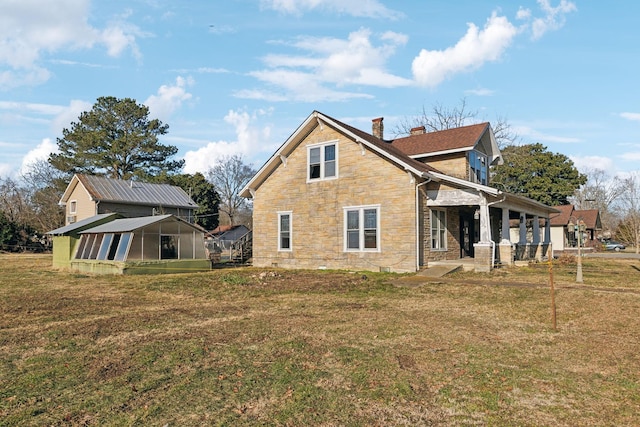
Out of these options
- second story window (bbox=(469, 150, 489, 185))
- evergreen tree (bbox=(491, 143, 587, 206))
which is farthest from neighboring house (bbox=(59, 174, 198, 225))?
evergreen tree (bbox=(491, 143, 587, 206))

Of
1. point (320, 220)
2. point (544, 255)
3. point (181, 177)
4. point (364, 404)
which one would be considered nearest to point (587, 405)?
point (364, 404)

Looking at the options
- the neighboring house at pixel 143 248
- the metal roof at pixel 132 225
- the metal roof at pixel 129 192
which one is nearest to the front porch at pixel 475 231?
the neighboring house at pixel 143 248

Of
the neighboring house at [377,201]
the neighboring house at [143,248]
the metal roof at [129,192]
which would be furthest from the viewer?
the metal roof at [129,192]

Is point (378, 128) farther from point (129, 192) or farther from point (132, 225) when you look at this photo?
point (129, 192)

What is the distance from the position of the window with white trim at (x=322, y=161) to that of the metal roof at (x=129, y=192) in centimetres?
2177

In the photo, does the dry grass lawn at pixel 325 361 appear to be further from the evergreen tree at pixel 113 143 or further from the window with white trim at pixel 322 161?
the evergreen tree at pixel 113 143

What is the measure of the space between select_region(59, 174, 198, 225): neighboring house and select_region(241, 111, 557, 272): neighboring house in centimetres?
1782

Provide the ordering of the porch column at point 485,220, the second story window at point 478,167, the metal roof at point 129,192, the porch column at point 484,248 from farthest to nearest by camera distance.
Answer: the metal roof at point 129,192 → the second story window at point 478,167 → the porch column at point 485,220 → the porch column at point 484,248

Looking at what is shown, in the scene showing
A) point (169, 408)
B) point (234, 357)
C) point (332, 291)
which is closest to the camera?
point (169, 408)

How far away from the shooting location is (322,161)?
21.2 meters

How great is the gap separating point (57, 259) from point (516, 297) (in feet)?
81.4

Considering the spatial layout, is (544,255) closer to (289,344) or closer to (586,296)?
(586,296)

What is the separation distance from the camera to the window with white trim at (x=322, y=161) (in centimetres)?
2080

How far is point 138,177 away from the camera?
4991 centimetres
